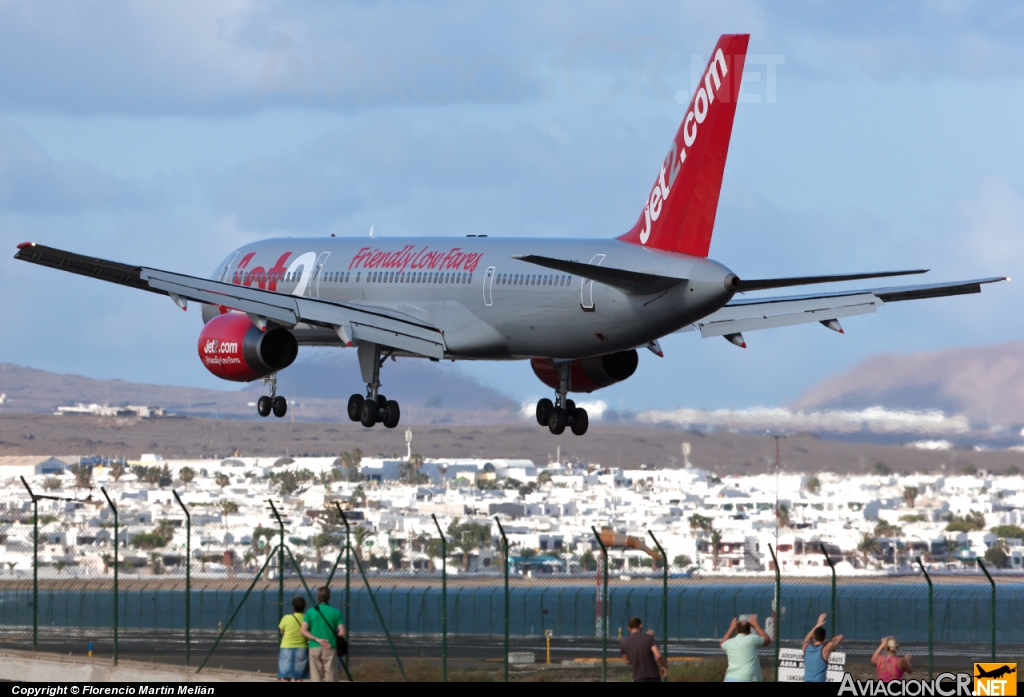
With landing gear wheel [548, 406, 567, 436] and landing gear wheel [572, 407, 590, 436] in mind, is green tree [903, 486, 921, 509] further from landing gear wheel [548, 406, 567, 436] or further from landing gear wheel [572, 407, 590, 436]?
landing gear wheel [548, 406, 567, 436]

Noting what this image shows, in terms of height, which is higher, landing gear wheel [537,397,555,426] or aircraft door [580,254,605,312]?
aircraft door [580,254,605,312]

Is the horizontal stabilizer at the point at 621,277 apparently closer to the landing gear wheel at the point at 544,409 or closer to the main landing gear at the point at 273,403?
the landing gear wheel at the point at 544,409

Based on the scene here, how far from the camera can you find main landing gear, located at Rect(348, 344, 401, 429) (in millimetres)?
46969

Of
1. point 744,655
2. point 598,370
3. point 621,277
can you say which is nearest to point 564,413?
point 598,370

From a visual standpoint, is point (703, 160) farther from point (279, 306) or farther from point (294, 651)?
point (294, 651)

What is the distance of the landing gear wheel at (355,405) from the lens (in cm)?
4722

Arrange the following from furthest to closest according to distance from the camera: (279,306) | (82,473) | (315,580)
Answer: (315,580), (82,473), (279,306)

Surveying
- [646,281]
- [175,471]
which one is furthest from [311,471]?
[646,281]

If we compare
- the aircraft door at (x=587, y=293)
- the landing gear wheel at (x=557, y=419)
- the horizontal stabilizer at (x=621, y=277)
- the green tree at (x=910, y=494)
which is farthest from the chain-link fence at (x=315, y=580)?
the horizontal stabilizer at (x=621, y=277)

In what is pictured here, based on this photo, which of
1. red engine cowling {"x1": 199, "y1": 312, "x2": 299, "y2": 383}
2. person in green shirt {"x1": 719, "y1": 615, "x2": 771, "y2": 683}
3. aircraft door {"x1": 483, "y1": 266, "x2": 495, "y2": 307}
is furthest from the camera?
red engine cowling {"x1": 199, "y1": 312, "x2": 299, "y2": 383}

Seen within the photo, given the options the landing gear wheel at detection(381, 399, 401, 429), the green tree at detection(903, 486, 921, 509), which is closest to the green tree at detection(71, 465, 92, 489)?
the landing gear wheel at detection(381, 399, 401, 429)

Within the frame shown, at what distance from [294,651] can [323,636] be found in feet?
2.25

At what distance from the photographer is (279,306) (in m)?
45.0

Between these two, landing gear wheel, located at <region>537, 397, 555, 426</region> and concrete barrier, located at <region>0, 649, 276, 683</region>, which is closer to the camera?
concrete barrier, located at <region>0, 649, 276, 683</region>
